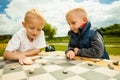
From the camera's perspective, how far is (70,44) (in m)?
2.92

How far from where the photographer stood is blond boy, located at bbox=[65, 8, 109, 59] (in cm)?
234

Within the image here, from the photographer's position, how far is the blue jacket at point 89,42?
Answer: 7.65ft

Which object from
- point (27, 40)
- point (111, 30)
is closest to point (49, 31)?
point (111, 30)

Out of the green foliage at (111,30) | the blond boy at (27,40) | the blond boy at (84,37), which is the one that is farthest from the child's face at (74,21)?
the green foliage at (111,30)

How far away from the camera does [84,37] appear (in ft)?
8.43

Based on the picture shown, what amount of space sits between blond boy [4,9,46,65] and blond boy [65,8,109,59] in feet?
1.79

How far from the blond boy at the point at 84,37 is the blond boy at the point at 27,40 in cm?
55

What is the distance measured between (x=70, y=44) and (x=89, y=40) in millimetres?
502

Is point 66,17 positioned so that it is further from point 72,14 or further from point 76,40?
point 76,40

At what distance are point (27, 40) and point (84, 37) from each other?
1.00 meters

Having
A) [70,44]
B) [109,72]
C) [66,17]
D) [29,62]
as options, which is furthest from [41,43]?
[109,72]

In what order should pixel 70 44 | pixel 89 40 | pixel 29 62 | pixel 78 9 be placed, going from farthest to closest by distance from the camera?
pixel 70 44 < pixel 78 9 < pixel 89 40 < pixel 29 62

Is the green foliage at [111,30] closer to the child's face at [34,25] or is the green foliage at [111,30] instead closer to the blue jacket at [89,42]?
the blue jacket at [89,42]

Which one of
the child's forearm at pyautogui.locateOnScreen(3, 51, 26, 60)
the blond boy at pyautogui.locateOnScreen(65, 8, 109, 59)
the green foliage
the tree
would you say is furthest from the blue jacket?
the tree
